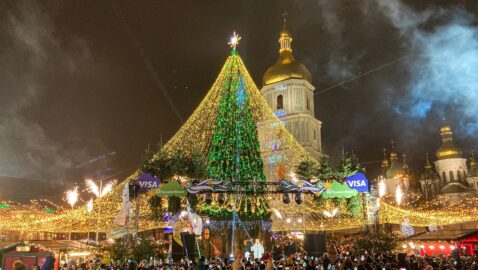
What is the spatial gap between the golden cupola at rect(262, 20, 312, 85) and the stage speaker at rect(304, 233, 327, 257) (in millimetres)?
41931

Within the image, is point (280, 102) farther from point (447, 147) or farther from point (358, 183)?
point (447, 147)

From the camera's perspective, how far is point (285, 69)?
6350cm

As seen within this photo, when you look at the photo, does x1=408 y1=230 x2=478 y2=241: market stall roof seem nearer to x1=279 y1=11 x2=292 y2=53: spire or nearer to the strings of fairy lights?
the strings of fairy lights

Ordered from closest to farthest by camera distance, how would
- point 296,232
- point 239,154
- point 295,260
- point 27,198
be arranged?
point 295,260 < point 239,154 < point 296,232 < point 27,198

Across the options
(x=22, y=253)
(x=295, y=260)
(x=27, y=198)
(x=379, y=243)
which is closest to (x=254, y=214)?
(x=379, y=243)

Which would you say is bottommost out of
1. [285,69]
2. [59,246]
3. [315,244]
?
[315,244]

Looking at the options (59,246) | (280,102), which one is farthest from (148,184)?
(280,102)

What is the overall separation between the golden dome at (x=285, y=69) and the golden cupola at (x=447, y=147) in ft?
123

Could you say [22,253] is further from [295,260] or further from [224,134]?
[224,134]

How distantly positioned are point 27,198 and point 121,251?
38.0 m

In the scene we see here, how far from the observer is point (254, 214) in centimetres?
3098

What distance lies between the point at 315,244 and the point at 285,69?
43416 millimetres

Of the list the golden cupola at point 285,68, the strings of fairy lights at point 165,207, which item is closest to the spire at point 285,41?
the golden cupola at point 285,68

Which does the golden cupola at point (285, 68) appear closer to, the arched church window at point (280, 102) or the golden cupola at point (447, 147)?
the arched church window at point (280, 102)
